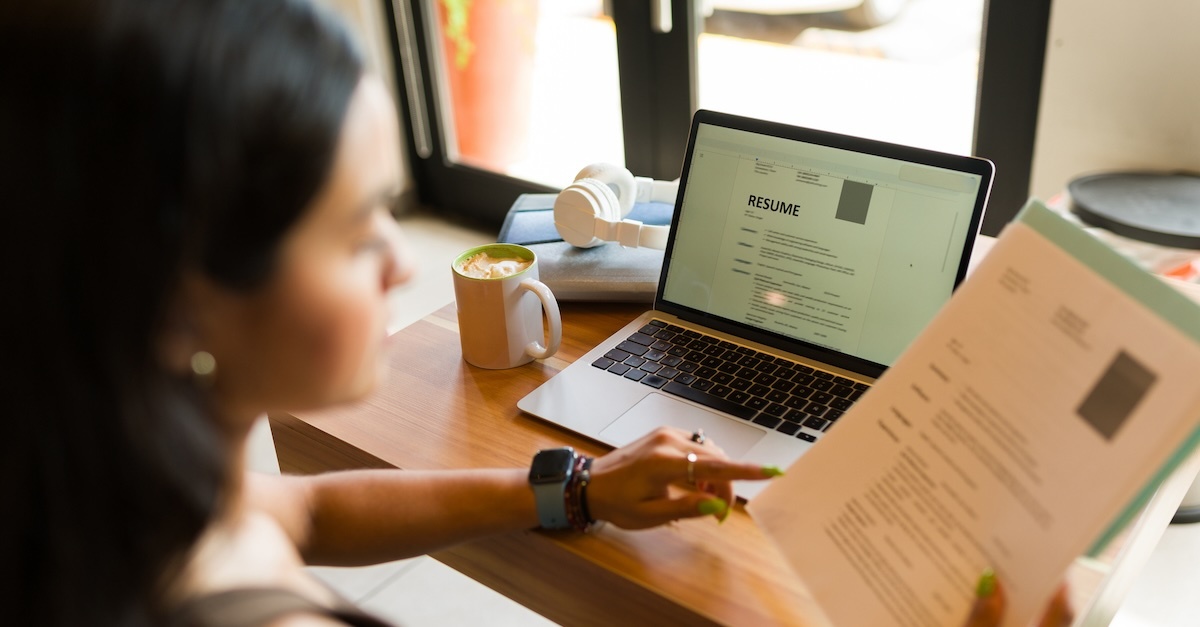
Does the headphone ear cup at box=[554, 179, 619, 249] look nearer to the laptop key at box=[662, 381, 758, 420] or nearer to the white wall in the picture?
the laptop key at box=[662, 381, 758, 420]

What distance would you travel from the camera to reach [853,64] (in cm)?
230

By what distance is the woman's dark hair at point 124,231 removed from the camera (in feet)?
1.58

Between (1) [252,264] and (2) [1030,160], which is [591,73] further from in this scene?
(1) [252,264]

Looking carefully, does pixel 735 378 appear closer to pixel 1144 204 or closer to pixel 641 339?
pixel 641 339

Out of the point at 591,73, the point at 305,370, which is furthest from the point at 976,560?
A: the point at 591,73

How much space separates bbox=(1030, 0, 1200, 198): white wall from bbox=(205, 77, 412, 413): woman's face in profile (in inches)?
63.9

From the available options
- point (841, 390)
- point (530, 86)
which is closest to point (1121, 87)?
point (841, 390)

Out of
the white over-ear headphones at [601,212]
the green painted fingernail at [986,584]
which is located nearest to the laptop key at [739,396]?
the white over-ear headphones at [601,212]

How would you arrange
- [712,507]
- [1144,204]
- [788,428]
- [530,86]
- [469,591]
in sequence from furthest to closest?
1. [530,86]
2. [469,591]
3. [1144,204]
4. [788,428]
5. [712,507]

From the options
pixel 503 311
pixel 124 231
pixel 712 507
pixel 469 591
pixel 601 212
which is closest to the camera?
pixel 124 231

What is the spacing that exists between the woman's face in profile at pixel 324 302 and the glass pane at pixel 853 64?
62.2 inches

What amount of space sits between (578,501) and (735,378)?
26cm

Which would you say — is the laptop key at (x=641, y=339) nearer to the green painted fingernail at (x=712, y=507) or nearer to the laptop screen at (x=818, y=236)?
the laptop screen at (x=818, y=236)

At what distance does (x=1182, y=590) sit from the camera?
1547 millimetres
